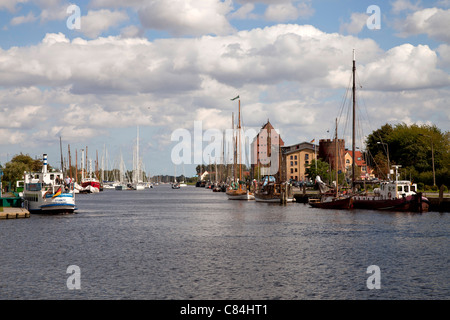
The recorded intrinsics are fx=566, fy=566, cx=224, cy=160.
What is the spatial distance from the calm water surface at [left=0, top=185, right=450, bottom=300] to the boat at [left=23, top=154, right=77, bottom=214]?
7212 mm

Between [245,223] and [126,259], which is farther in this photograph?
[245,223]

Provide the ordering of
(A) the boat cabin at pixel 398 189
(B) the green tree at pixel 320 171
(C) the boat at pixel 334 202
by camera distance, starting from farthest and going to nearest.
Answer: (B) the green tree at pixel 320 171 → (C) the boat at pixel 334 202 → (A) the boat cabin at pixel 398 189

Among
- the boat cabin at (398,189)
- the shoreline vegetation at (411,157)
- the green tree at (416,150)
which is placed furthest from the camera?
the green tree at (416,150)

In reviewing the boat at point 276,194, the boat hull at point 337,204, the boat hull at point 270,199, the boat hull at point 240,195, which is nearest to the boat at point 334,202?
the boat hull at point 337,204

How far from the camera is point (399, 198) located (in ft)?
275

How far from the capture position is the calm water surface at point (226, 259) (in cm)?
2972

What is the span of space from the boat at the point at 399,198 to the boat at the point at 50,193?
45969 mm

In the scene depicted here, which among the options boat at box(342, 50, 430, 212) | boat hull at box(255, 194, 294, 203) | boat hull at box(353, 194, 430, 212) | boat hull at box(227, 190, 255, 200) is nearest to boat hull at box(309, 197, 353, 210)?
boat at box(342, 50, 430, 212)

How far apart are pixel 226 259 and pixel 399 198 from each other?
166 ft

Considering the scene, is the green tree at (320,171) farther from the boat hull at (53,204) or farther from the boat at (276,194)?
the boat hull at (53,204)

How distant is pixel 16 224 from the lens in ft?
209
